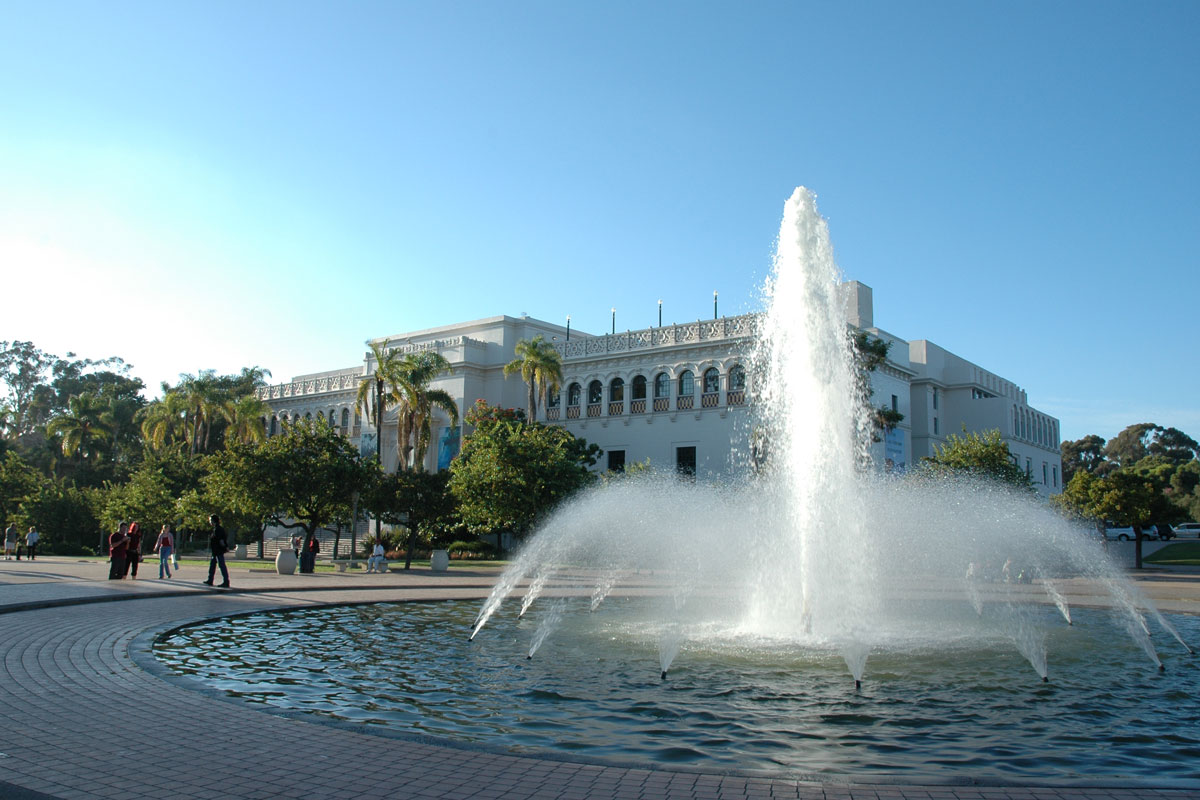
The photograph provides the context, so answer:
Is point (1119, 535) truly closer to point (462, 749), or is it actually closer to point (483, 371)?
point (483, 371)

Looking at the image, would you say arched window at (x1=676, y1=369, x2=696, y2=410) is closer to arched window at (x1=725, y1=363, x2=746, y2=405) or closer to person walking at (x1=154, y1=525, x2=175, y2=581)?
arched window at (x1=725, y1=363, x2=746, y2=405)

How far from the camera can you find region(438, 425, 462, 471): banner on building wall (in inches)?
2151

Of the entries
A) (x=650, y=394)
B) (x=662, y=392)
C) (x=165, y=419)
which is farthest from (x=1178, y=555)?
(x=165, y=419)

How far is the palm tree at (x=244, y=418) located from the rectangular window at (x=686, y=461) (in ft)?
87.1

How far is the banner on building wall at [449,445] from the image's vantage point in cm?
5462

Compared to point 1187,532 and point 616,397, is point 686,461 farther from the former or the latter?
point 1187,532

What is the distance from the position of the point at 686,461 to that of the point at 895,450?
11592mm

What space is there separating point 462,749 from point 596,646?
227 inches

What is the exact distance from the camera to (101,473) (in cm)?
6812

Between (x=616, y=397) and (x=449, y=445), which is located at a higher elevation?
(x=616, y=397)

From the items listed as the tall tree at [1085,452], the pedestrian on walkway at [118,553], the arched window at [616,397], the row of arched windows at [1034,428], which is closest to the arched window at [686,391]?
the arched window at [616,397]

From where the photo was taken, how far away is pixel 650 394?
50375 mm

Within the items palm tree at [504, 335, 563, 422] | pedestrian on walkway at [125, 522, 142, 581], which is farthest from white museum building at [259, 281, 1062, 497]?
pedestrian on walkway at [125, 522, 142, 581]

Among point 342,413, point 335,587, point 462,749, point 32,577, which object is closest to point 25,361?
point 342,413
